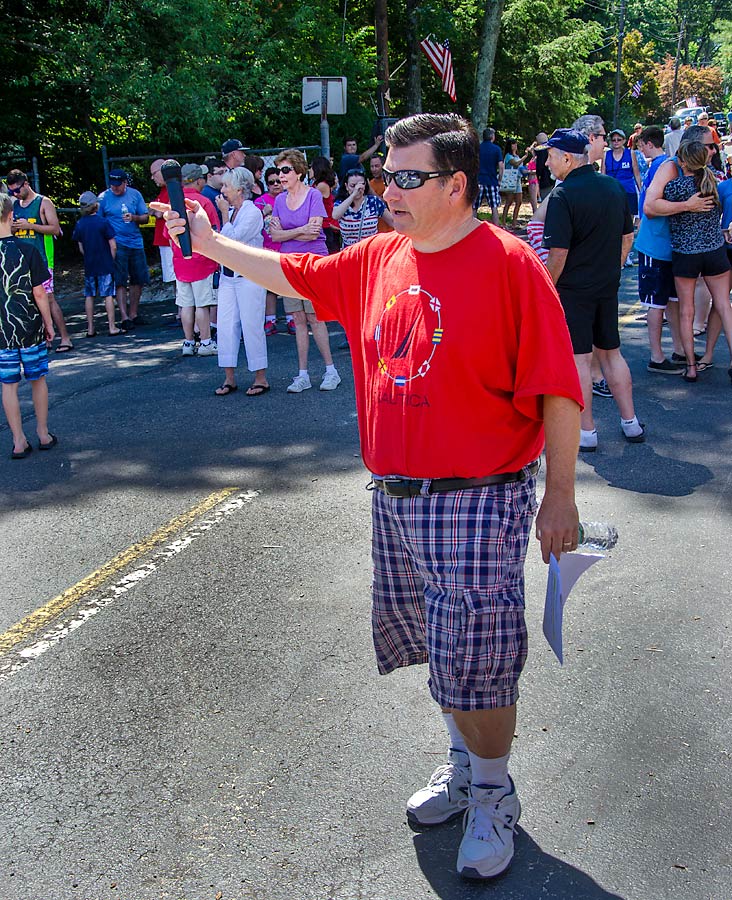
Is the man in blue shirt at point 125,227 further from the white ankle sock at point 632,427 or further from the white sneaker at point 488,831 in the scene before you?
the white sneaker at point 488,831

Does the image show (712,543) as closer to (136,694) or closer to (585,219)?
(585,219)

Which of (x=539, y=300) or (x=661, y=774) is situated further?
(x=661, y=774)

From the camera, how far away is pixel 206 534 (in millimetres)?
5625

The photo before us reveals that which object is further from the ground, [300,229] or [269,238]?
[300,229]

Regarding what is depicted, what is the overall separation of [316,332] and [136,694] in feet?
16.8

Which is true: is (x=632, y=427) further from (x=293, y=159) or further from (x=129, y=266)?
(x=129, y=266)

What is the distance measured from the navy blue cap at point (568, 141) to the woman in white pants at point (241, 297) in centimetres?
309

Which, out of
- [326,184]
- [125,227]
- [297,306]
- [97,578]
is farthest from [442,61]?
[97,578]

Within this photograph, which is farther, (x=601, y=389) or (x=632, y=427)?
(x=601, y=389)

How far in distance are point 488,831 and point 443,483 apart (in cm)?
105

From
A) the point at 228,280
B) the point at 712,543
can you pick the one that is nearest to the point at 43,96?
the point at 228,280

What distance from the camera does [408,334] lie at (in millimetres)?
2758

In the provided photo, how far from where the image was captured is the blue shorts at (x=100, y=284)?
1209 cm

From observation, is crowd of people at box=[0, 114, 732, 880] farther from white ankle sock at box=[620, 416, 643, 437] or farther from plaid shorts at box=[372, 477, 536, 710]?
white ankle sock at box=[620, 416, 643, 437]
